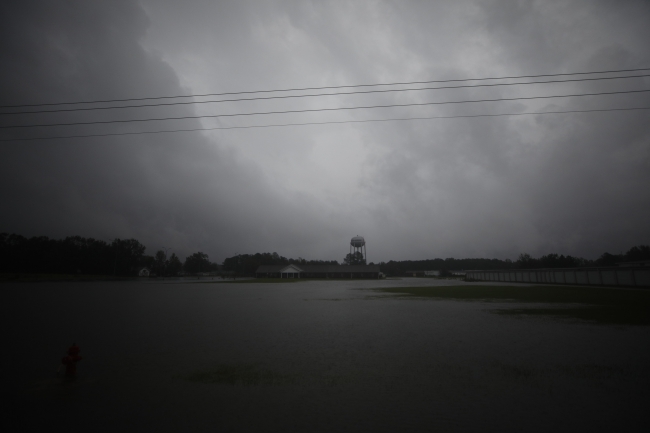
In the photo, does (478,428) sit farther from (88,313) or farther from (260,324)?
(88,313)

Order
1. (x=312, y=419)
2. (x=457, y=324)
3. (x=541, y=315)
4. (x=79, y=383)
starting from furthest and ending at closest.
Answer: (x=541, y=315)
(x=457, y=324)
(x=79, y=383)
(x=312, y=419)

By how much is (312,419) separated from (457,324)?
33.6 feet

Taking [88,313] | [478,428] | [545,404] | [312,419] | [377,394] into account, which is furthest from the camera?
[88,313]

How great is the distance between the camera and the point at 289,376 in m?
6.78

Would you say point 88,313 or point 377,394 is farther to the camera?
point 88,313

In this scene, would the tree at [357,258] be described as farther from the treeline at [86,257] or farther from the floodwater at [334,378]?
the floodwater at [334,378]

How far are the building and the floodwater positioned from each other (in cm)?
9390

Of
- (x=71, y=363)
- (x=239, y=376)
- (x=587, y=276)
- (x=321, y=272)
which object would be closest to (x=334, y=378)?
(x=239, y=376)

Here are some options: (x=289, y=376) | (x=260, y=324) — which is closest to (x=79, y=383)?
(x=289, y=376)

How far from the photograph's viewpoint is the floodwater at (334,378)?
4.76 meters

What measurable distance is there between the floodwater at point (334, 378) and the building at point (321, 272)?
9390cm

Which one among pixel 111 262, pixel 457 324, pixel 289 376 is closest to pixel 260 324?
pixel 289 376

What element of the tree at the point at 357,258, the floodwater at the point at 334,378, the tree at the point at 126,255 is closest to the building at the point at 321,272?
the tree at the point at 357,258

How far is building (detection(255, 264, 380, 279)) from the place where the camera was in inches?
4152
